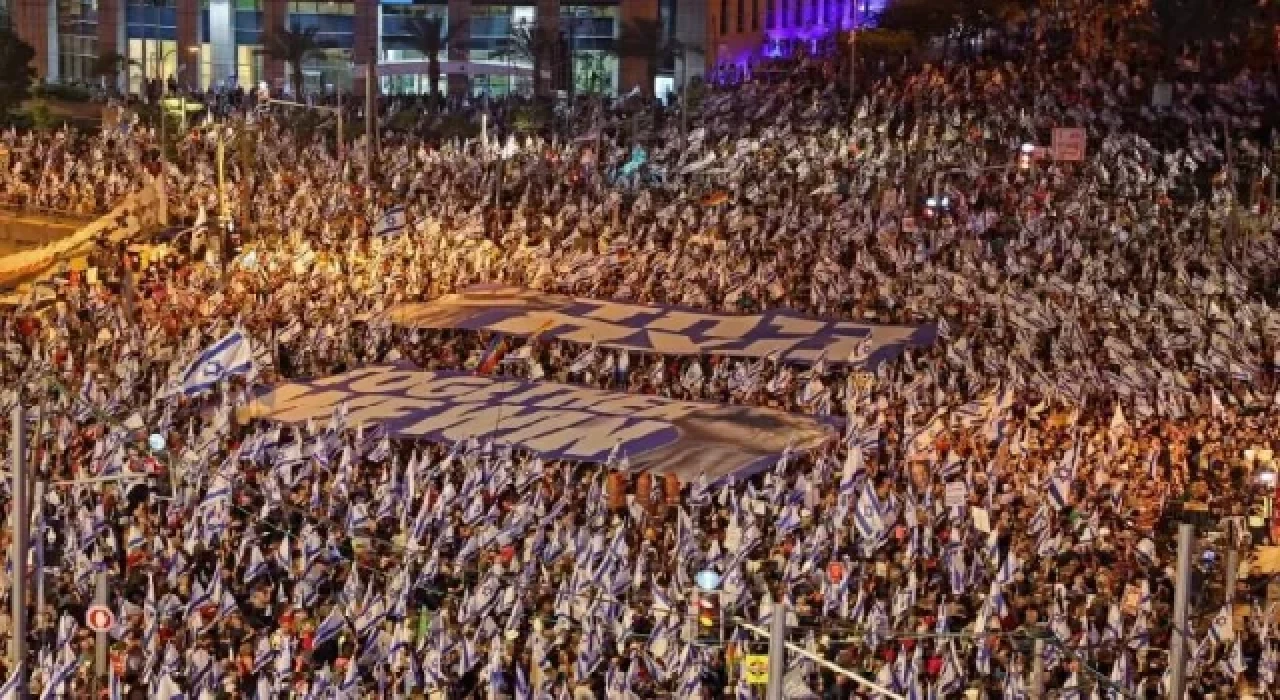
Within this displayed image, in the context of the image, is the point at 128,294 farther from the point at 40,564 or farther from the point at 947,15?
the point at 947,15

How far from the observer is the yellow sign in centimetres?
1780

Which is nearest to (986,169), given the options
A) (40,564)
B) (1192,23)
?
(1192,23)

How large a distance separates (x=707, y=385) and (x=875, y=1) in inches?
2269

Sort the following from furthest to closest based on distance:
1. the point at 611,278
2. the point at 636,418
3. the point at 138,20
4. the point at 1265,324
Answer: the point at 138,20
the point at 611,278
the point at 1265,324
the point at 636,418

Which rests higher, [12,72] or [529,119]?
[12,72]

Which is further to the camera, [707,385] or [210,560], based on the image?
[707,385]

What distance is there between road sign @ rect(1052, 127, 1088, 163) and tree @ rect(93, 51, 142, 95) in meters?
41.6

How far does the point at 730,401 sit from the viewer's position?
29562 millimetres

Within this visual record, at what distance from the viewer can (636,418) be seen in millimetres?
27609

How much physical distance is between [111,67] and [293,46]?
6.83m

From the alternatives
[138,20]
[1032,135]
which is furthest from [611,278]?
[138,20]

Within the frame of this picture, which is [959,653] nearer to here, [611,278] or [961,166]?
[611,278]

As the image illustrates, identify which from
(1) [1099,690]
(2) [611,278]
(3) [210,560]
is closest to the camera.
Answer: (1) [1099,690]

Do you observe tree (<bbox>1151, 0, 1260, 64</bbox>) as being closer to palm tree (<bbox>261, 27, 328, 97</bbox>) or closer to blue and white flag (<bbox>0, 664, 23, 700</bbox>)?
palm tree (<bbox>261, 27, 328, 97</bbox>)
